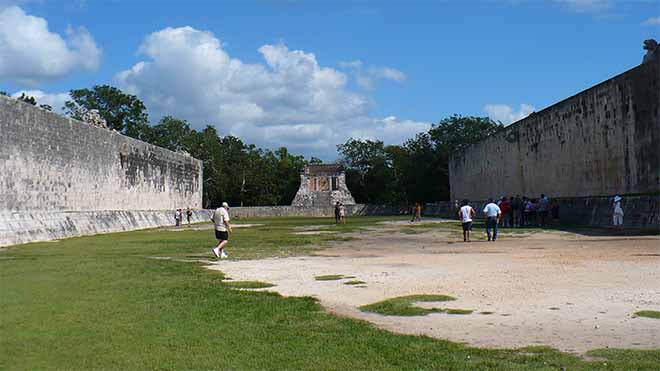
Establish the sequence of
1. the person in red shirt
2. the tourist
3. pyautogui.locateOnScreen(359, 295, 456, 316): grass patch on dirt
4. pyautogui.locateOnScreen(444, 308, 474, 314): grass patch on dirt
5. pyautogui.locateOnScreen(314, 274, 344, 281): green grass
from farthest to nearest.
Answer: the tourist → the person in red shirt → pyautogui.locateOnScreen(314, 274, 344, 281): green grass → pyautogui.locateOnScreen(359, 295, 456, 316): grass patch on dirt → pyautogui.locateOnScreen(444, 308, 474, 314): grass patch on dirt

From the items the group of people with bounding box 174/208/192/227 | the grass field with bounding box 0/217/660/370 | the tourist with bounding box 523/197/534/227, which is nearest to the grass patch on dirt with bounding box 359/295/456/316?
the grass field with bounding box 0/217/660/370

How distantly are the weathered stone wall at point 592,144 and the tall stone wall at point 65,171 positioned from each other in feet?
64.3

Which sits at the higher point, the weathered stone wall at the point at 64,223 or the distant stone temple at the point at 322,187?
the distant stone temple at the point at 322,187

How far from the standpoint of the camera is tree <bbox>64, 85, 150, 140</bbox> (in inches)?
2416

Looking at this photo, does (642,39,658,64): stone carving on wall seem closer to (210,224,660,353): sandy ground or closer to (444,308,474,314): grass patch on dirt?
(210,224,660,353): sandy ground

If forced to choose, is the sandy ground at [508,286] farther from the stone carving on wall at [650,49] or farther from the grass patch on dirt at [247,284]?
the stone carving on wall at [650,49]

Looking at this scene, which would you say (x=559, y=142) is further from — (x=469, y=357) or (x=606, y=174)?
(x=469, y=357)

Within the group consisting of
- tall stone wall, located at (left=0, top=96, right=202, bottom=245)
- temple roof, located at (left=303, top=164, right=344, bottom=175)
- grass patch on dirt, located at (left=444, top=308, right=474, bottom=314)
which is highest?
temple roof, located at (left=303, top=164, right=344, bottom=175)

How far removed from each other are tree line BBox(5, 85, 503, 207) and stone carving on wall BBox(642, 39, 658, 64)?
103 feet

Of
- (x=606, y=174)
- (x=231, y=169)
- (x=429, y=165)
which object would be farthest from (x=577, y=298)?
(x=231, y=169)

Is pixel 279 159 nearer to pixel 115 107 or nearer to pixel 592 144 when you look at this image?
pixel 115 107

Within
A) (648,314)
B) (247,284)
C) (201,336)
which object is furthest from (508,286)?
(201,336)

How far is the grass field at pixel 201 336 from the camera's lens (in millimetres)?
4586

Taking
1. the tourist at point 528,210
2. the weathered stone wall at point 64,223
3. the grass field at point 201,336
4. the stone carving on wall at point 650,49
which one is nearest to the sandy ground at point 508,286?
the grass field at point 201,336
